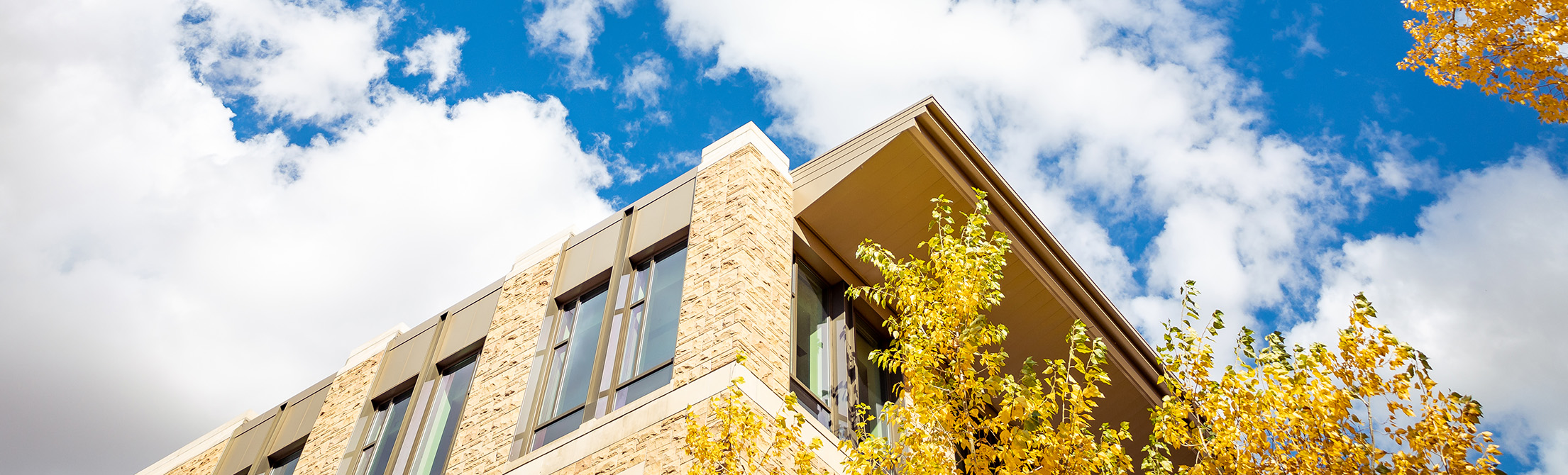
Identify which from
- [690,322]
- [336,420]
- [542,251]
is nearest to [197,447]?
[336,420]

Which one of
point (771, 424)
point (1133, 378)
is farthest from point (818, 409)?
point (1133, 378)

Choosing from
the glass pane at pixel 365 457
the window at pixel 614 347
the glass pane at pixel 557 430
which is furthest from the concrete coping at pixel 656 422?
the glass pane at pixel 365 457

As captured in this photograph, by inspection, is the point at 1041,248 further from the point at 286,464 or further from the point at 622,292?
the point at 286,464

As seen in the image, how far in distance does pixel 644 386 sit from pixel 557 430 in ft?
4.92

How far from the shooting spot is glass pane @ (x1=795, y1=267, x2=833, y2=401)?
1295 cm

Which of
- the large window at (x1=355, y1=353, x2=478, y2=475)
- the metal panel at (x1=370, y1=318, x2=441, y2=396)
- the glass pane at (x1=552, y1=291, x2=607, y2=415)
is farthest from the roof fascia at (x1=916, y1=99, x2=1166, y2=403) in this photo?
the metal panel at (x1=370, y1=318, x2=441, y2=396)

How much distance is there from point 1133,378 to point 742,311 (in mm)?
9143

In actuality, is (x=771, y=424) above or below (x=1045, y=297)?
below

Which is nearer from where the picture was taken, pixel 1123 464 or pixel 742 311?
pixel 1123 464

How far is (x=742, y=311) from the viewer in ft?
37.7

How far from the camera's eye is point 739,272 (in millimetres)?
11945

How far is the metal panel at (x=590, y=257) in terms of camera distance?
14.7 metres

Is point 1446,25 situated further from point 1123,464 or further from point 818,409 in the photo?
point 818,409

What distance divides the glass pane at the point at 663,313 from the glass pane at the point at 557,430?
1042 mm
